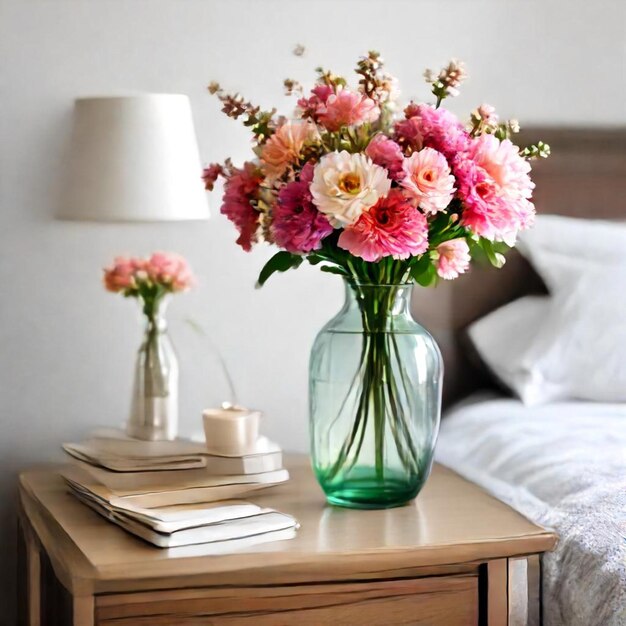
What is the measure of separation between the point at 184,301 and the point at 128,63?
0.45m

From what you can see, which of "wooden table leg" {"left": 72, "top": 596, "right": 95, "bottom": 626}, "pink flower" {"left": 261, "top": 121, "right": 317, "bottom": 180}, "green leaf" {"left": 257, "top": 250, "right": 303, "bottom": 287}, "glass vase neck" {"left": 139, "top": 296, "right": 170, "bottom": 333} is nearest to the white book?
"wooden table leg" {"left": 72, "top": 596, "right": 95, "bottom": 626}

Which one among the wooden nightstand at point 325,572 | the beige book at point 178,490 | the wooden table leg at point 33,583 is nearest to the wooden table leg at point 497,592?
the wooden nightstand at point 325,572

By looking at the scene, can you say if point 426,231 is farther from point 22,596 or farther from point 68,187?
point 22,596

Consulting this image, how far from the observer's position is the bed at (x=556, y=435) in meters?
1.29

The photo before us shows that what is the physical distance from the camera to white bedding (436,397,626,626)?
4.12 ft

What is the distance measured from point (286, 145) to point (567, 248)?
36.4 inches

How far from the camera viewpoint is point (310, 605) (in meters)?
1.23

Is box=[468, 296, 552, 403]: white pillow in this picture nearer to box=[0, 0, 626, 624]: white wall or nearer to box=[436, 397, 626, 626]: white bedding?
box=[436, 397, 626, 626]: white bedding

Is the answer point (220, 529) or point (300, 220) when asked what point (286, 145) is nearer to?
point (300, 220)

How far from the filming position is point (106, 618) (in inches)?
45.7

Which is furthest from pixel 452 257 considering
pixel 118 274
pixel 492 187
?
pixel 118 274

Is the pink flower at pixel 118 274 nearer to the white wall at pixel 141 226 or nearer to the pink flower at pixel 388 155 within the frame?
the white wall at pixel 141 226

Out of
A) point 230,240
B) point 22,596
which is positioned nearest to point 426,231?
point 230,240

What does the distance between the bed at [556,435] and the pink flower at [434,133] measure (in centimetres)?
53
